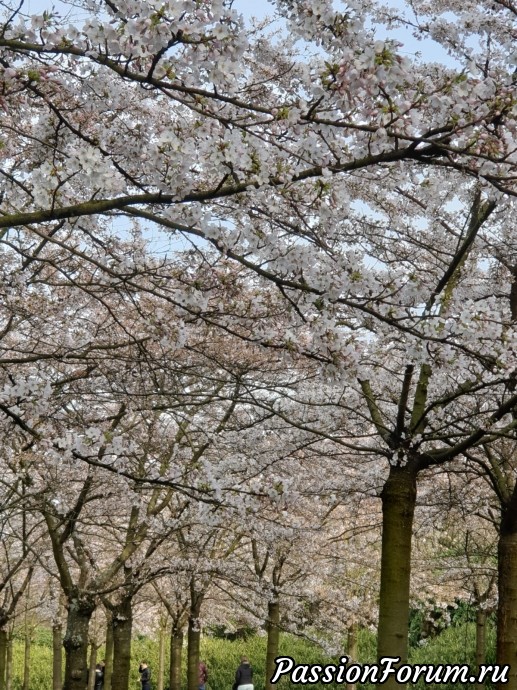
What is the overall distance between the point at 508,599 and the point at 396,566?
1743 mm

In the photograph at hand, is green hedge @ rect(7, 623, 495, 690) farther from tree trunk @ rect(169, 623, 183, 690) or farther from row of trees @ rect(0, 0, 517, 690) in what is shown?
row of trees @ rect(0, 0, 517, 690)

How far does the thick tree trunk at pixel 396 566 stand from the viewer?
609 cm

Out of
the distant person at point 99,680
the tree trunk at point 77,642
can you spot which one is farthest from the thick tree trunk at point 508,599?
the distant person at point 99,680

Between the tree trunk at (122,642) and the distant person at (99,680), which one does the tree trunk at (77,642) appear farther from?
the distant person at (99,680)

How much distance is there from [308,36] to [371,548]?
53.5ft

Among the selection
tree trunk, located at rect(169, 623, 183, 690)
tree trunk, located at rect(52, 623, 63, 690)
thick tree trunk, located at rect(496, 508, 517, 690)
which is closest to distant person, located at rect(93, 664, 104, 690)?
tree trunk, located at rect(52, 623, 63, 690)

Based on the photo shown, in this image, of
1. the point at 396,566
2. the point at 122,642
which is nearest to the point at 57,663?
the point at 122,642

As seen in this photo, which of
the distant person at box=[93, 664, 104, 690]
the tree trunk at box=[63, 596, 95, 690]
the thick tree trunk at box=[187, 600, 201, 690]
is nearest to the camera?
the tree trunk at box=[63, 596, 95, 690]

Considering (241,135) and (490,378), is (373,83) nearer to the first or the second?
(241,135)

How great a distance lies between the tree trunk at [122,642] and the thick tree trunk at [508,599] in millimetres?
5698

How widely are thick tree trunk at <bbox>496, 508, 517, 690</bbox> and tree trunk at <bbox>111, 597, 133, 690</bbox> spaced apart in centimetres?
570

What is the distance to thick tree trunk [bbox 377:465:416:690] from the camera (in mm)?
6094

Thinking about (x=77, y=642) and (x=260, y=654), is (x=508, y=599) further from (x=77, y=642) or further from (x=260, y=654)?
(x=260, y=654)

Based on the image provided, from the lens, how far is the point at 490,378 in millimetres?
6367
